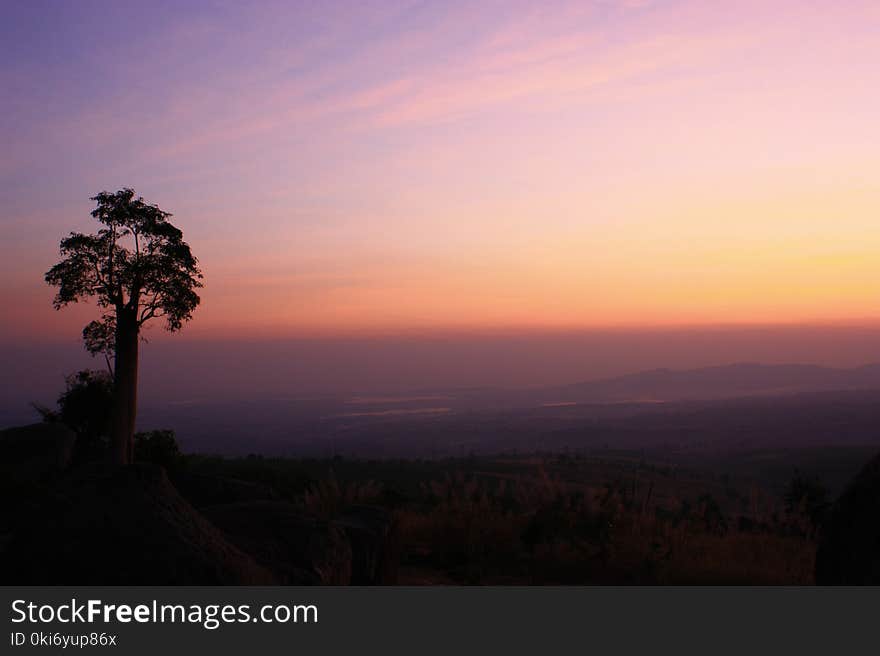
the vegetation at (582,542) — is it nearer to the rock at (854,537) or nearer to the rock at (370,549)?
the rock at (370,549)

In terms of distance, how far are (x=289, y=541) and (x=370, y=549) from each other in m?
1.14

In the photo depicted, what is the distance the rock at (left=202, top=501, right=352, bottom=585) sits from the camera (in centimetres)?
621

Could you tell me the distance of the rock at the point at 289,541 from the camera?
6.21 meters

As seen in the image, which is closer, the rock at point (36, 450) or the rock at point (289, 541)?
the rock at point (289, 541)

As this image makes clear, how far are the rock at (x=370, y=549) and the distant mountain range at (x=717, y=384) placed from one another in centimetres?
13992

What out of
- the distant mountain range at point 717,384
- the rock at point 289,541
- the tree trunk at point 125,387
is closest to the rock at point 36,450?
the tree trunk at point 125,387

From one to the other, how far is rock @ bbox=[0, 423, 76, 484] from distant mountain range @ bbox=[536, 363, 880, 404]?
132022mm

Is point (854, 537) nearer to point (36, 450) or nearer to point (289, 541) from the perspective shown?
point (289, 541)

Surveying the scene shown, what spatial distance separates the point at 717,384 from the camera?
569 ft

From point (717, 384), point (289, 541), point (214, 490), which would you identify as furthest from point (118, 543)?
point (717, 384)

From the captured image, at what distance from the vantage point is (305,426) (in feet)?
335

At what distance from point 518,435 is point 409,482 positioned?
220 ft

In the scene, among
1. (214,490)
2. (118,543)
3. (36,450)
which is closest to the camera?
(118,543)
